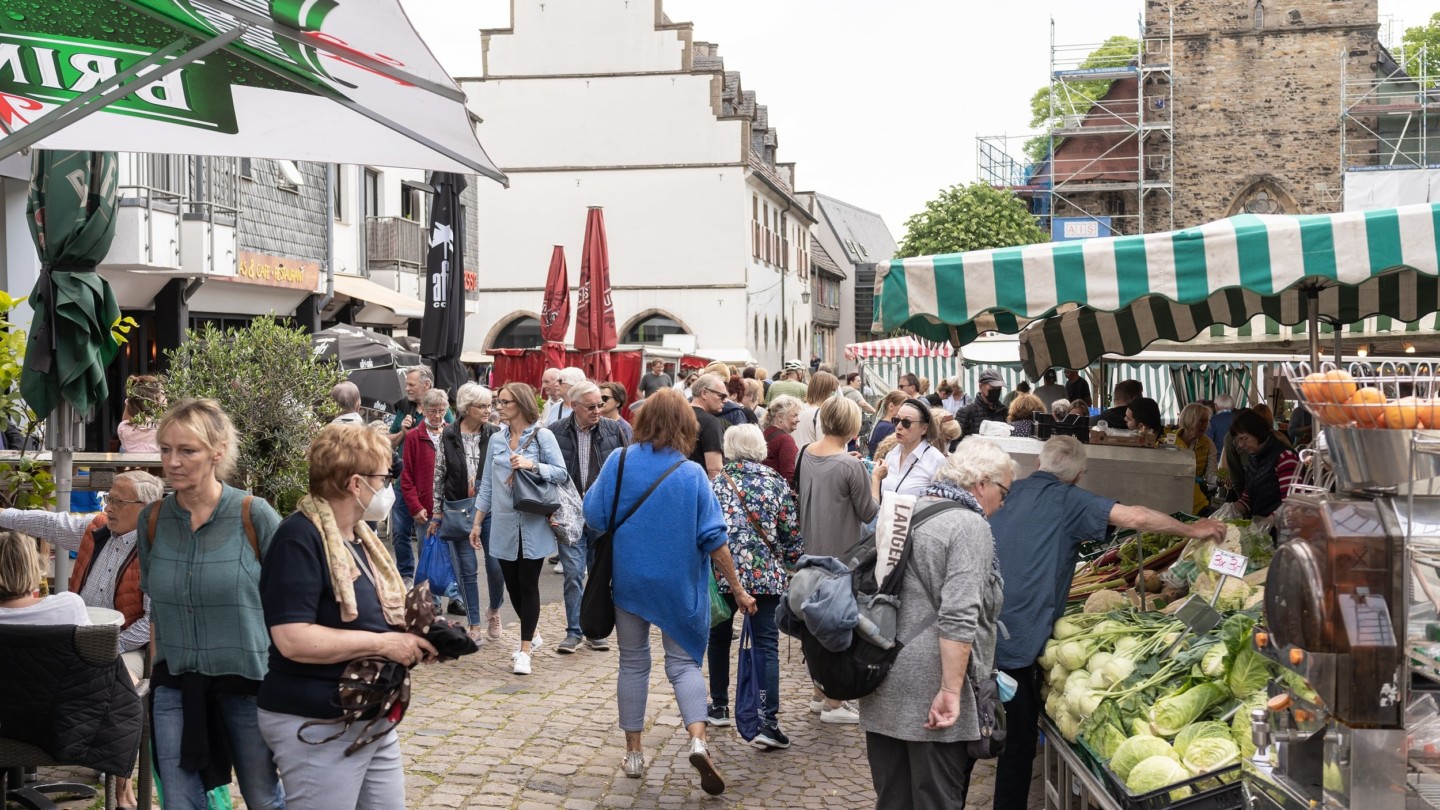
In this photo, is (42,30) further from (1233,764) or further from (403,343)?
(403,343)

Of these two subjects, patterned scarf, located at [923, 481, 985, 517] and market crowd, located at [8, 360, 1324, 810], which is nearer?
market crowd, located at [8, 360, 1324, 810]

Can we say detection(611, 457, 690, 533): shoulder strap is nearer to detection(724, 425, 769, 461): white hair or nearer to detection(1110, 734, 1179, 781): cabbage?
detection(724, 425, 769, 461): white hair

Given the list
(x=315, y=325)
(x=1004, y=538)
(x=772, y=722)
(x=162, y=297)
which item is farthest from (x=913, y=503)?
(x=315, y=325)

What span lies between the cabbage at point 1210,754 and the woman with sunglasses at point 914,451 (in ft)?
11.5

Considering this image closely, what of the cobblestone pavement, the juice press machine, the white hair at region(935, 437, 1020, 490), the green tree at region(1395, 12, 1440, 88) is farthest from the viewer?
the green tree at region(1395, 12, 1440, 88)

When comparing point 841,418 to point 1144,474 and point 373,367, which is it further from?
point 373,367

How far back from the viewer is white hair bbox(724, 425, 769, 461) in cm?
730

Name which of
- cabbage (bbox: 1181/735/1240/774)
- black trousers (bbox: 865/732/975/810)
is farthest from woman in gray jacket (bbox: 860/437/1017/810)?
cabbage (bbox: 1181/735/1240/774)

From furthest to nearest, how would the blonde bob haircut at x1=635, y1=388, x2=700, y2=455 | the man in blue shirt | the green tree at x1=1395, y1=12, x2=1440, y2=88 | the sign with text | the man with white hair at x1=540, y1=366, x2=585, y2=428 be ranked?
1. the green tree at x1=1395, y1=12, x2=1440, y2=88
2. the sign with text
3. the man with white hair at x1=540, y1=366, x2=585, y2=428
4. the blonde bob haircut at x1=635, y1=388, x2=700, y2=455
5. the man in blue shirt

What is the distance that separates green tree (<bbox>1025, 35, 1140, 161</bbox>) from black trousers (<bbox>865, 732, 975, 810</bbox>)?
4406 cm

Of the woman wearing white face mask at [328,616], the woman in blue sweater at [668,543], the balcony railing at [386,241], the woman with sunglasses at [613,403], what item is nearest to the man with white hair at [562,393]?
the woman with sunglasses at [613,403]

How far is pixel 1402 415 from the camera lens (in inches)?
138

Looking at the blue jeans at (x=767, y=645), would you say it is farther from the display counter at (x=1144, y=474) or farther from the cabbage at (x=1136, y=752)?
the cabbage at (x=1136, y=752)

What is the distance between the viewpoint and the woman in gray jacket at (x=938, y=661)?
15.3 feet
